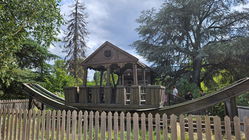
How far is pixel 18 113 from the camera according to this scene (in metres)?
4.86

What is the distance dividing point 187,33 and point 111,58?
38.6ft

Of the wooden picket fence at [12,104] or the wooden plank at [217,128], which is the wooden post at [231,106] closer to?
the wooden plank at [217,128]

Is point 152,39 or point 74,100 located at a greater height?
point 152,39

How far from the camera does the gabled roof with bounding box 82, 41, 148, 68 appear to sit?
739 cm

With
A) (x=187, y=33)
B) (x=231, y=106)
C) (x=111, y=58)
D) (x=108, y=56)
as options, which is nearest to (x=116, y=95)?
(x=111, y=58)

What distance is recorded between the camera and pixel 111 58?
7.71m

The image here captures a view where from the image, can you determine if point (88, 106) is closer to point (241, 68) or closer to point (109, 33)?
point (241, 68)

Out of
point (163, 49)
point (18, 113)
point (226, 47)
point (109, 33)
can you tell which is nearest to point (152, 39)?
point (163, 49)

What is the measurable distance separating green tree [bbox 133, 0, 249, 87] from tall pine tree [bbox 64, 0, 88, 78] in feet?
34.4

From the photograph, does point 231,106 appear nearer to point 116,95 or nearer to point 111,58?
point 116,95

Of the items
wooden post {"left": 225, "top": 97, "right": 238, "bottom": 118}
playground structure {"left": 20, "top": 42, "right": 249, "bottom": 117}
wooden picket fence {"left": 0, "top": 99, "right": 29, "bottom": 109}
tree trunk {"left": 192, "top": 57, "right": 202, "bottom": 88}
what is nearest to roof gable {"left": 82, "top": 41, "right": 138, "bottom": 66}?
playground structure {"left": 20, "top": 42, "right": 249, "bottom": 117}

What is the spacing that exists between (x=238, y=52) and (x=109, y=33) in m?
18.1

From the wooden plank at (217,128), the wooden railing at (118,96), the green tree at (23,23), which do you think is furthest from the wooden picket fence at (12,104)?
the wooden plank at (217,128)

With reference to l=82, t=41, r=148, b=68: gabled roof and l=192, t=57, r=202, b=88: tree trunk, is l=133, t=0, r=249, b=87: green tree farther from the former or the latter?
l=82, t=41, r=148, b=68: gabled roof
